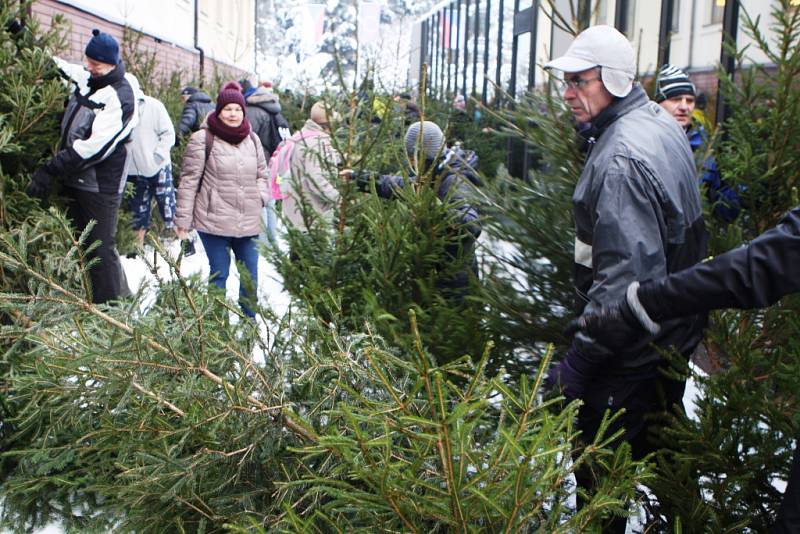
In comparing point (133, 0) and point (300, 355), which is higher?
point (133, 0)

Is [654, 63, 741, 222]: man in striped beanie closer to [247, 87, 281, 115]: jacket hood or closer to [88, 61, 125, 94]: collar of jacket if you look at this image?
[88, 61, 125, 94]: collar of jacket

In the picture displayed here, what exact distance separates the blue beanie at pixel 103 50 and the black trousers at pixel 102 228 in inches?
34.2

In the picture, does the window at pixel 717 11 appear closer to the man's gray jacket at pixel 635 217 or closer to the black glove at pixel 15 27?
the man's gray jacket at pixel 635 217

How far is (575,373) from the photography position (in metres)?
2.78

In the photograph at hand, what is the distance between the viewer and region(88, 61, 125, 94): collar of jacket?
5910mm

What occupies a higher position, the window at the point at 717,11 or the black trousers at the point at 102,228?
the window at the point at 717,11

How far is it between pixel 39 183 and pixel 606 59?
129 inches

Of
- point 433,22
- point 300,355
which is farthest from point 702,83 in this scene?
point 433,22

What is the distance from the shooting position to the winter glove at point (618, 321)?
2.23 m

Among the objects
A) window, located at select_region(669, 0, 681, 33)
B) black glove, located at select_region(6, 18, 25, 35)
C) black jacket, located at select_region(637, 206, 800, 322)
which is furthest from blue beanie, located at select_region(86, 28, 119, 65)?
black jacket, located at select_region(637, 206, 800, 322)

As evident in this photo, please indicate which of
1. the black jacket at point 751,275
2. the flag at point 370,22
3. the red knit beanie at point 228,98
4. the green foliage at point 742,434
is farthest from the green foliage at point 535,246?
the flag at point 370,22

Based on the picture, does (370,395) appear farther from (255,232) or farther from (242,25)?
(242,25)

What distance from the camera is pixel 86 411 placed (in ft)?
7.99

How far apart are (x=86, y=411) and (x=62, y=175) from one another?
3177mm
